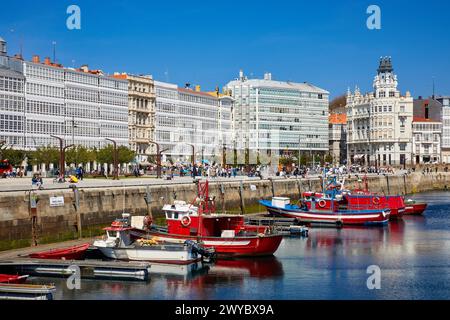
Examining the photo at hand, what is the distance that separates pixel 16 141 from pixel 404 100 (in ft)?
322

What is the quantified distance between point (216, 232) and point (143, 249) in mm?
6963

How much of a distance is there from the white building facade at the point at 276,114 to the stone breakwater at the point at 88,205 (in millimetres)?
78069

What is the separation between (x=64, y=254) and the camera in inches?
1806

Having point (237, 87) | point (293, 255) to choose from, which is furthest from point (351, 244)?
point (237, 87)

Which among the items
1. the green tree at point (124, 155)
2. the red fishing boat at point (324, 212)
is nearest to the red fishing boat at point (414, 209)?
the red fishing boat at point (324, 212)

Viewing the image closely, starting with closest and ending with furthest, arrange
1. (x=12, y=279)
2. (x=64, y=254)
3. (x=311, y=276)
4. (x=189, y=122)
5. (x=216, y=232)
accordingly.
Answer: (x=12, y=279) → (x=311, y=276) → (x=64, y=254) → (x=216, y=232) → (x=189, y=122)

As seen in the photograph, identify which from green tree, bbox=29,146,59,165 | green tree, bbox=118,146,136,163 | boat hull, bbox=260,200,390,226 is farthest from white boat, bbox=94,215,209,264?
green tree, bbox=118,146,136,163

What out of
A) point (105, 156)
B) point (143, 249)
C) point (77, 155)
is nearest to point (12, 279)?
point (143, 249)

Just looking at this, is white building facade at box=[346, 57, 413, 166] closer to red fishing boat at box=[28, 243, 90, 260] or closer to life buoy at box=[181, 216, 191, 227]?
life buoy at box=[181, 216, 191, 227]

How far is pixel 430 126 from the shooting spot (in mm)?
180750

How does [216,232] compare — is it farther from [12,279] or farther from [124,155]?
[124,155]

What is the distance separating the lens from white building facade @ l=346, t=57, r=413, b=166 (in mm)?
178500

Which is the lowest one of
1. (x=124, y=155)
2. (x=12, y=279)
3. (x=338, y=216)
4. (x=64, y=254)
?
(x=12, y=279)

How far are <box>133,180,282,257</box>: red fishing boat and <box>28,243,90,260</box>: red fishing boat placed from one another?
197 inches
